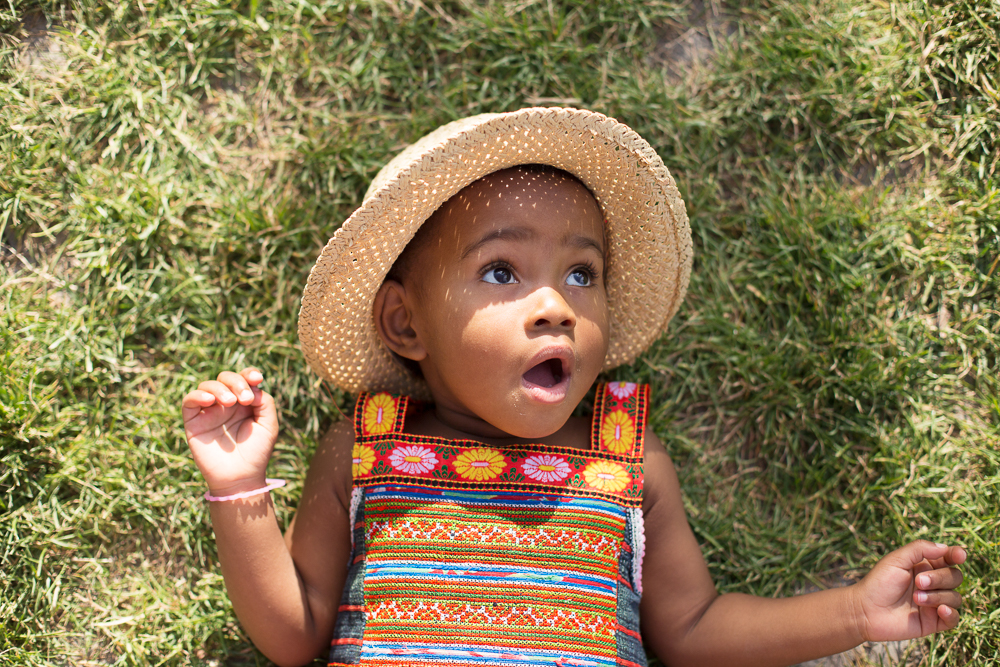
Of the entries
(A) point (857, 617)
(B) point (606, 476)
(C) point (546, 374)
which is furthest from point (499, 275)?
(A) point (857, 617)

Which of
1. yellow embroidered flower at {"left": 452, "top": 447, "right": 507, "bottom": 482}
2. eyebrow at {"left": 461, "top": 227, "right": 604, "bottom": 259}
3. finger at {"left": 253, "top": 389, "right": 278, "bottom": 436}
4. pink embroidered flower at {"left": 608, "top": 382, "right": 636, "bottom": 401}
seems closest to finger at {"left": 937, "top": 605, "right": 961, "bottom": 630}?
pink embroidered flower at {"left": 608, "top": 382, "right": 636, "bottom": 401}

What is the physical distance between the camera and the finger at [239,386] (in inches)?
82.5

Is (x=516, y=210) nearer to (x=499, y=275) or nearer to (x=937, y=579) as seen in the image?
(x=499, y=275)

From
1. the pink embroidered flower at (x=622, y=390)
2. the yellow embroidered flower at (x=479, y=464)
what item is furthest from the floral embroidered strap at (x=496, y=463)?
the pink embroidered flower at (x=622, y=390)

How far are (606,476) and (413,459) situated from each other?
0.56 metres

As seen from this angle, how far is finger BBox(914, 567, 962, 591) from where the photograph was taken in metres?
2.04

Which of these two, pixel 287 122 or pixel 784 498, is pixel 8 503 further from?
pixel 784 498

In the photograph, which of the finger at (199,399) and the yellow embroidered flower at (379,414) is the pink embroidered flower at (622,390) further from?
the finger at (199,399)

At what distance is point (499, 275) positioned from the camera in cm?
208

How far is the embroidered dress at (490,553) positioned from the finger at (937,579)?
746 mm

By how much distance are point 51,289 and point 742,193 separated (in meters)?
2.46

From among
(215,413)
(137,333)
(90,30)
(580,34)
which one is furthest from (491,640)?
(90,30)

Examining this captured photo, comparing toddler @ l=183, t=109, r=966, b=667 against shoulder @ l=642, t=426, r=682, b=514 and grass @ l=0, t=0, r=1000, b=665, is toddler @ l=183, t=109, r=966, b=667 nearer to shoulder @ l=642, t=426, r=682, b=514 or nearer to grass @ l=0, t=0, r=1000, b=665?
shoulder @ l=642, t=426, r=682, b=514

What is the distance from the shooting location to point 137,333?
8.68 feet
